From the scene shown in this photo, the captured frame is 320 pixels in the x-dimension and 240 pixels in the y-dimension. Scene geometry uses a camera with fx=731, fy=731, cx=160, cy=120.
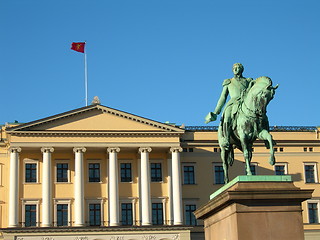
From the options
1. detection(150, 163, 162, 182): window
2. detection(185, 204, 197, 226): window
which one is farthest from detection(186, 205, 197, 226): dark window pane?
detection(150, 163, 162, 182): window

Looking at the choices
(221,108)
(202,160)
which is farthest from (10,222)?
(221,108)

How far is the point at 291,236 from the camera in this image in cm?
1376

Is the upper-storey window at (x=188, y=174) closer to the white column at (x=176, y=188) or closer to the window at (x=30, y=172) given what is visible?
the white column at (x=176, y=188)

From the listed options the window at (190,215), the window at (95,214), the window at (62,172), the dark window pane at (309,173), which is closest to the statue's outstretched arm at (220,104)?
the window at (95,214)

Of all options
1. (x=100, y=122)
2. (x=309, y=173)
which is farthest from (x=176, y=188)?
(x=309, y=173)

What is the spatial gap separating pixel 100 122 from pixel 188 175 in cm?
875

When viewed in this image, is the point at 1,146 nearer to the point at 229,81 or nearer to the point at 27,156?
the point at 27,156

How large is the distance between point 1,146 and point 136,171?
11.1 meters

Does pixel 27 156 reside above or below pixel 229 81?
above

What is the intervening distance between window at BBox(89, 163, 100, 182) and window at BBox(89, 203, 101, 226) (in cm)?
204

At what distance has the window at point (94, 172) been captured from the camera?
2324 inches

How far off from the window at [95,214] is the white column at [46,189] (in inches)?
132

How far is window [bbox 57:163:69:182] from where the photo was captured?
58.5 metres

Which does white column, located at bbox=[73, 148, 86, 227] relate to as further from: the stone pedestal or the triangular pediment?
the stone pedestal
